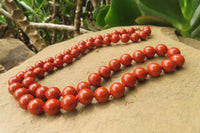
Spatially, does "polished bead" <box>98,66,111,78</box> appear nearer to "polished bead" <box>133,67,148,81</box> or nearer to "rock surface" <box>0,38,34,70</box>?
"polished bead" <box>133,67,148,81</box>

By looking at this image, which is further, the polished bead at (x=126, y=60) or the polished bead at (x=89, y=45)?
the polished bead at (x=89, y=45)

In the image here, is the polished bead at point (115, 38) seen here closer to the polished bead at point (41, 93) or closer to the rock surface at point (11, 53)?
the polished bead at point (41, 93)

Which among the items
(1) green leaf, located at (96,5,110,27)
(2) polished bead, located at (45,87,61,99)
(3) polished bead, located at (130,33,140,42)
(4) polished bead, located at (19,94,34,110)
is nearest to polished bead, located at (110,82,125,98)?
(2) polished bead, located at (45,87,61,99)

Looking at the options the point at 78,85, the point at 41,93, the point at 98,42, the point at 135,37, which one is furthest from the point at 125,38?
the point at 41,93

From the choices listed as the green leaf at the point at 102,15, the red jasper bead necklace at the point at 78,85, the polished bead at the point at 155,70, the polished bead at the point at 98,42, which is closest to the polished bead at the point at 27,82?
the red jasper bead necklace at the point at 78,85

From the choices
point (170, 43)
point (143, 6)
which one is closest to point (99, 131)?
point (170, 43)

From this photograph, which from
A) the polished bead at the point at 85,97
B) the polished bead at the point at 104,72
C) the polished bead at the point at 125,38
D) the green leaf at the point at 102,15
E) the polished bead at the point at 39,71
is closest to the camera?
the polished bead at the point at 85,97
